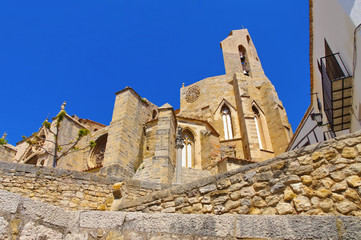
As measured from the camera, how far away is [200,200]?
3.81 metres

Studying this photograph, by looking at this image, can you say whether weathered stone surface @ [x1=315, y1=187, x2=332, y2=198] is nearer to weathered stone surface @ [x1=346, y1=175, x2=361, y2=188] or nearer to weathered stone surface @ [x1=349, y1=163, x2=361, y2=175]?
weathered stone surface @ [x1=346, y1=175, x2=361, y2=188]

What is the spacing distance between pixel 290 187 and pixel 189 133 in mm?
14515

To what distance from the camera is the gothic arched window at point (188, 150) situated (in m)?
16.7

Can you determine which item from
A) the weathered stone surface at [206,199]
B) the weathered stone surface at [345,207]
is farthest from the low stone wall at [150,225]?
the weathered stone surface at [206,199]

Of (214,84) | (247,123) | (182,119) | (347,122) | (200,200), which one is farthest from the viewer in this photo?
(214,84)

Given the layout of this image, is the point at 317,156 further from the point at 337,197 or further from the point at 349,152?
the point at 337,197

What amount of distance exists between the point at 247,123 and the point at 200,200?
1720 centimetres

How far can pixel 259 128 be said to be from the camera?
22109 millimetres

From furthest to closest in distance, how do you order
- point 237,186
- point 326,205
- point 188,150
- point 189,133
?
1. point 189,133
2. point 188,150
3. point 237,186
4. point 326,205

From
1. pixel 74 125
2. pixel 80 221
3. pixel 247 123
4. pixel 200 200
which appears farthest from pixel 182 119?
pixel 80 221

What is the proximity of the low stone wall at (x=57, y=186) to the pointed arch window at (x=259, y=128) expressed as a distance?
639 inches

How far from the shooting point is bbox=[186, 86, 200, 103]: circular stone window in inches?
1034

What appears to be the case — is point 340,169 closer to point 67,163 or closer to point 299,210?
point 299,210

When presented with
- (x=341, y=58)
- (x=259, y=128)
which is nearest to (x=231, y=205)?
(x=341, y=58)
